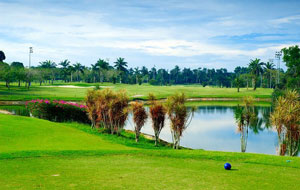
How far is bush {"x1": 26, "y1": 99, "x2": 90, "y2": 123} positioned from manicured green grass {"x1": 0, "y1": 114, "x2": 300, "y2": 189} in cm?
1749

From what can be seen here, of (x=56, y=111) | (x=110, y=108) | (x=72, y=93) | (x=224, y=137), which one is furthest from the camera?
(x=72, y=93)

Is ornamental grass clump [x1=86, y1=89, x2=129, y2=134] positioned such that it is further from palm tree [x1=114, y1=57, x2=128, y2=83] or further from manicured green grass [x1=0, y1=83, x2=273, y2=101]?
palm tree [x1=114, y1=57, x2=128, y2=83]

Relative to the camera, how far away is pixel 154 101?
26.5 m

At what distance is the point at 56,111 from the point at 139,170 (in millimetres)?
27265

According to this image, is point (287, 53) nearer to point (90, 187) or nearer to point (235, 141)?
point (235, 141)

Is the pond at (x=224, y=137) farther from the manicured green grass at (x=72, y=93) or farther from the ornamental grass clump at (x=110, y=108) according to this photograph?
the manicured green grass at (x=72, y=93)

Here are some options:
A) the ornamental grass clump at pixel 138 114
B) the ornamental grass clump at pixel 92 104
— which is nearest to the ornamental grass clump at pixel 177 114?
the ornamental grass clump at pixel 138 114

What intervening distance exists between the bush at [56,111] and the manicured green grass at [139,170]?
1749 centimetres

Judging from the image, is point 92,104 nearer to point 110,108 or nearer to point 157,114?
point 110,108

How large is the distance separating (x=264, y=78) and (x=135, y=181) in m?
169

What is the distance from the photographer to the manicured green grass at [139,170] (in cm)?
955

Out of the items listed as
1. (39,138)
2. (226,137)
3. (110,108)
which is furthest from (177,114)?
(226,137)

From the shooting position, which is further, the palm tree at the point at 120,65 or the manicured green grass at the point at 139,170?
the palm tree at the point at 120,65

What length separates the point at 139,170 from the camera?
38.1 ft
